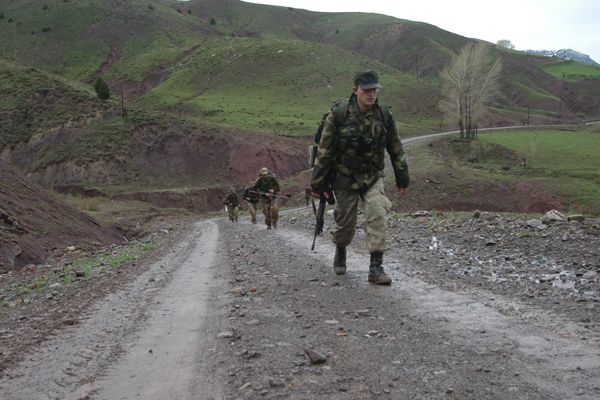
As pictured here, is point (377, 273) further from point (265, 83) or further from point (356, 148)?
point (265, 83)

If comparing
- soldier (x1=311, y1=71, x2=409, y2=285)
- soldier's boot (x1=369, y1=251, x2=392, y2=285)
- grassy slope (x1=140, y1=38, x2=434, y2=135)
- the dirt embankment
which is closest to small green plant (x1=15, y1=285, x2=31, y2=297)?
the dirt embankment

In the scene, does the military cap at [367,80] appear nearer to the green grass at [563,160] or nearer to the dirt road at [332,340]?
the dirt road at [332,340]

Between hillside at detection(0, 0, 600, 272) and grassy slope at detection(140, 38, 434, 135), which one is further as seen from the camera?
grassy slope at detection(140, 38, 434, 135)

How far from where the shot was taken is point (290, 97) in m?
82.3

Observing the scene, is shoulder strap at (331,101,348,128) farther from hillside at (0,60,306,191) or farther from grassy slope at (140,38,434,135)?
grassy slope at (140,38,434,135)

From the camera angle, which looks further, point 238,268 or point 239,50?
point 239,50

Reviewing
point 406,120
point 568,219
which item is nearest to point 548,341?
point 568,219

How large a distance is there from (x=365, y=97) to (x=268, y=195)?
13.3 m

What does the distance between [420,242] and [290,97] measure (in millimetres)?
73948

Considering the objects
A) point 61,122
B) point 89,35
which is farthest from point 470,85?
point 89,35

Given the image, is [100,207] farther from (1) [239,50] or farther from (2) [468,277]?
(1) [239,50]

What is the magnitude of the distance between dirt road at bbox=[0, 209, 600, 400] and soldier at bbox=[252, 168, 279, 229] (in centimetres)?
1146

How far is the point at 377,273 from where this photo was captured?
6.13 metres

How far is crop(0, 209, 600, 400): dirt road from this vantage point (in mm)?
3080
